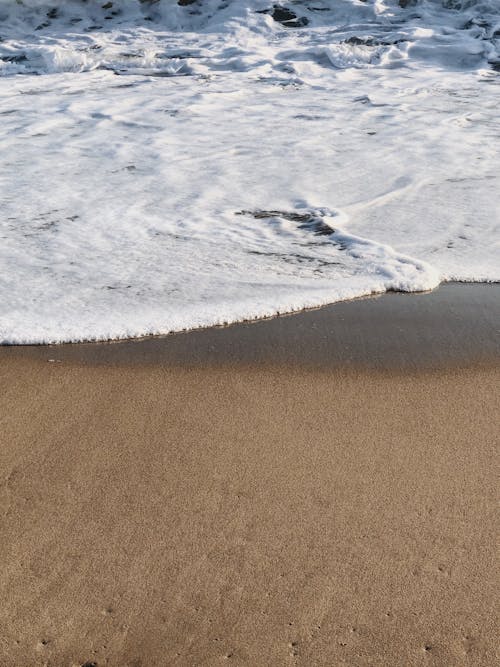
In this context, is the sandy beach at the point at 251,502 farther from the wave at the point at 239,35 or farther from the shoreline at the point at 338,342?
the wave at the point at 239,35

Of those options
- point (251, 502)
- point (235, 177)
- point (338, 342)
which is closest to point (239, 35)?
point (235, 177)

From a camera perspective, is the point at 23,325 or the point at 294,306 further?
the point at 294,306

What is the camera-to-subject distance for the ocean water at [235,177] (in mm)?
3287

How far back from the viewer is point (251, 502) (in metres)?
1.89

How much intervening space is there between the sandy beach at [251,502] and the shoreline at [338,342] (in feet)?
0.04

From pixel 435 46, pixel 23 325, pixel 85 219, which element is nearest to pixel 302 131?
pixel 85 219

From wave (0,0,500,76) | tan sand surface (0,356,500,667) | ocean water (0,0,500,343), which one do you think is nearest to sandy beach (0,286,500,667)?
tan sand surface (0,356,500,667)

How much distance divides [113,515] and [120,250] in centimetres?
215

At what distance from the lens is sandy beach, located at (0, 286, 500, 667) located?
1520 mm

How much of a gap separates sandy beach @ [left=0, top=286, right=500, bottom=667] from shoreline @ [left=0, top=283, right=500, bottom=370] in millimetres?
13

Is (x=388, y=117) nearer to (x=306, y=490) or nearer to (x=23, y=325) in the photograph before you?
(x=23, y=325)

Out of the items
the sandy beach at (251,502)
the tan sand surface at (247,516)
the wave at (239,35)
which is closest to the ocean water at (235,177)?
the wave at (239,35)

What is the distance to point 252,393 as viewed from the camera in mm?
2404

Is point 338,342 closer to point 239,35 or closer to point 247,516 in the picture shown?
point 247,516
